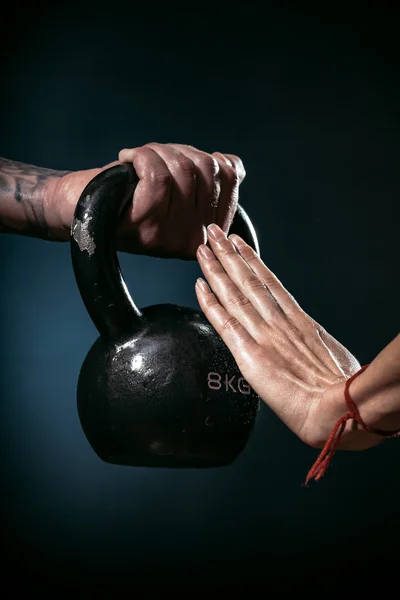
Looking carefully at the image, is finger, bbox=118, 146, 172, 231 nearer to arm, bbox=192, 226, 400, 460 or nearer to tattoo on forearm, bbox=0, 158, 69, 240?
arm, bbox=192, 226, 400, 460

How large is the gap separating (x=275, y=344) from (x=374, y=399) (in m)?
0.10

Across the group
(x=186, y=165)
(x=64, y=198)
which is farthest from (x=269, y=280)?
(x=64, y=198)

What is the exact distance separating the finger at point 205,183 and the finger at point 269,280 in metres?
0.05

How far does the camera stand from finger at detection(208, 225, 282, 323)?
52 cm

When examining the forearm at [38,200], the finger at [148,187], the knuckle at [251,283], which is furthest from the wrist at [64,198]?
the knuckle at [251,283]

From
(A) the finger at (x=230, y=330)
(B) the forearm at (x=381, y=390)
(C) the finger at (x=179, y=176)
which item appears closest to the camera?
(B) the forearm at (x=381, y=390)

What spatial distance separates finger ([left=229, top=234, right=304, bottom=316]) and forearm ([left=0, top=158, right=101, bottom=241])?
18 cm

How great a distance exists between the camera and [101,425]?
55 cm

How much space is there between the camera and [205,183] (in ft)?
1.98

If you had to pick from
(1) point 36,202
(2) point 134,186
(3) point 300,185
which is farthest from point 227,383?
(3) point 300,185

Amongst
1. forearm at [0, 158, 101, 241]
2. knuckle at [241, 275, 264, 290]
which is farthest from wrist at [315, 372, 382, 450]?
forearm at [0, 158, 101, 241]

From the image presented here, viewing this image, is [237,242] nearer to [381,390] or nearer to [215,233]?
[215,233]

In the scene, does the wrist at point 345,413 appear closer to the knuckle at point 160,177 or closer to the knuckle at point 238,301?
the knuckle at point 238,301

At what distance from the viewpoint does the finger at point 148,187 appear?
0.56 metres
